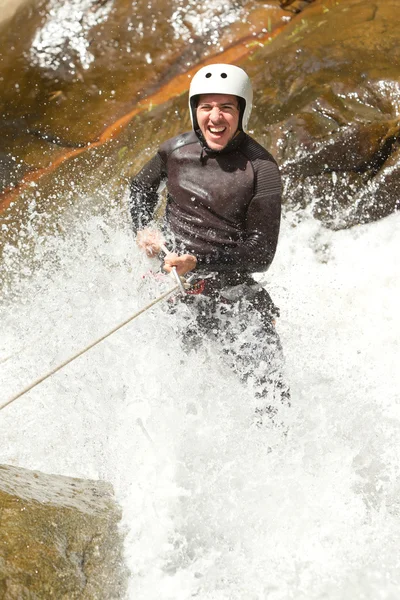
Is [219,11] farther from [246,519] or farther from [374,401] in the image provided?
[246,519]

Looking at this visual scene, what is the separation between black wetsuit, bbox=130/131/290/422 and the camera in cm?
354

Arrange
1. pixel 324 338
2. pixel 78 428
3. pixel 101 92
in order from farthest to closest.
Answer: pixel 101 92
pixel 324 338
pixel 78 428

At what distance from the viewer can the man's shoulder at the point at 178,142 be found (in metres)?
3.72

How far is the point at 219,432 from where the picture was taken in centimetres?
409

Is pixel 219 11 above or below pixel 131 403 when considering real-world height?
above

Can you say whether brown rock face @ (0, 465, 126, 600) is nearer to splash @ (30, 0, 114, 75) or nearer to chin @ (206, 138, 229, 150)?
chin @ (206, 138, 229, 150)

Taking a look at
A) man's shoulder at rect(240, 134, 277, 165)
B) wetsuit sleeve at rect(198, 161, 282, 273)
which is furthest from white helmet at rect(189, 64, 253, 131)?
wetsuit sleeve at rect(198, 161, 282, 273)

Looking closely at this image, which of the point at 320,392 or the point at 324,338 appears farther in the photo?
the point at 324,338

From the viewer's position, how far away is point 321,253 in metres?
5.71

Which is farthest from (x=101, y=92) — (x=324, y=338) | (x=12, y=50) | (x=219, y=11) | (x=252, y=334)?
(x=252, y=334)

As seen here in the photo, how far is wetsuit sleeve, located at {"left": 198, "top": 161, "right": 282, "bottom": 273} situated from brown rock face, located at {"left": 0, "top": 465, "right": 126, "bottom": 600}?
5.19ft

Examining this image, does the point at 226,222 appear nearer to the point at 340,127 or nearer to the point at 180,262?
the point at 180,262

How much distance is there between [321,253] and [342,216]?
39 centimetres

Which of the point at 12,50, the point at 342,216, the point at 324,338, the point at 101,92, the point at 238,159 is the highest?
the point at 238,159
